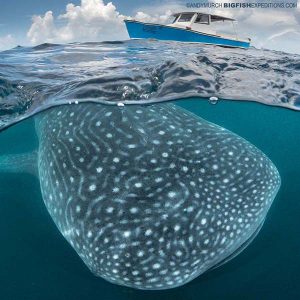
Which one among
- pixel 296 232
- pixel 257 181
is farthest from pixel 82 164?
pixel 296 232

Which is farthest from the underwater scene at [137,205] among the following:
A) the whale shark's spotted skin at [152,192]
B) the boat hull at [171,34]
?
the boat hull at [171,34]

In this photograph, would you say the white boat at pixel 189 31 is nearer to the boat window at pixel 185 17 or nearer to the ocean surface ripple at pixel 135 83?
the boat window at pixel 185 17

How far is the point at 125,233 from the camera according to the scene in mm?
4000

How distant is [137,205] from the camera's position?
4250 millimetres

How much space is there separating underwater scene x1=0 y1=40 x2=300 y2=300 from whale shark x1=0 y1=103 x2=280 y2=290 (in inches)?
0.6

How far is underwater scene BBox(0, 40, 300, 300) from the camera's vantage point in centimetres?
404

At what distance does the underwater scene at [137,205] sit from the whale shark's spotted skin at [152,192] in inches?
0.6

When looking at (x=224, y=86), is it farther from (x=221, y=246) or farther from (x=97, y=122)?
(x=221, y=246)

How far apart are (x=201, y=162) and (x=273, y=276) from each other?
225 centimetres

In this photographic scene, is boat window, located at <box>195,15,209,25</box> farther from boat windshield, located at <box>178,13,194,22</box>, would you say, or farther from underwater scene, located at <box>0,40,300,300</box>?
underwater scene, located at <box>0,40,300,300</box>

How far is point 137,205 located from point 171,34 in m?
17.0

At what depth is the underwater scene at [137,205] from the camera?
404 cm

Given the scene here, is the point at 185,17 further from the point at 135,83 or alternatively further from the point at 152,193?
the point at 152,193

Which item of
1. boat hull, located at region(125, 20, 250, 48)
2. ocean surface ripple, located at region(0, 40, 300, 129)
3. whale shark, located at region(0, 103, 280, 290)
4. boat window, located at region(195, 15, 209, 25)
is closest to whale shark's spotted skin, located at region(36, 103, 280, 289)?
whale shark, located at region(0, 103, 280, 290)
